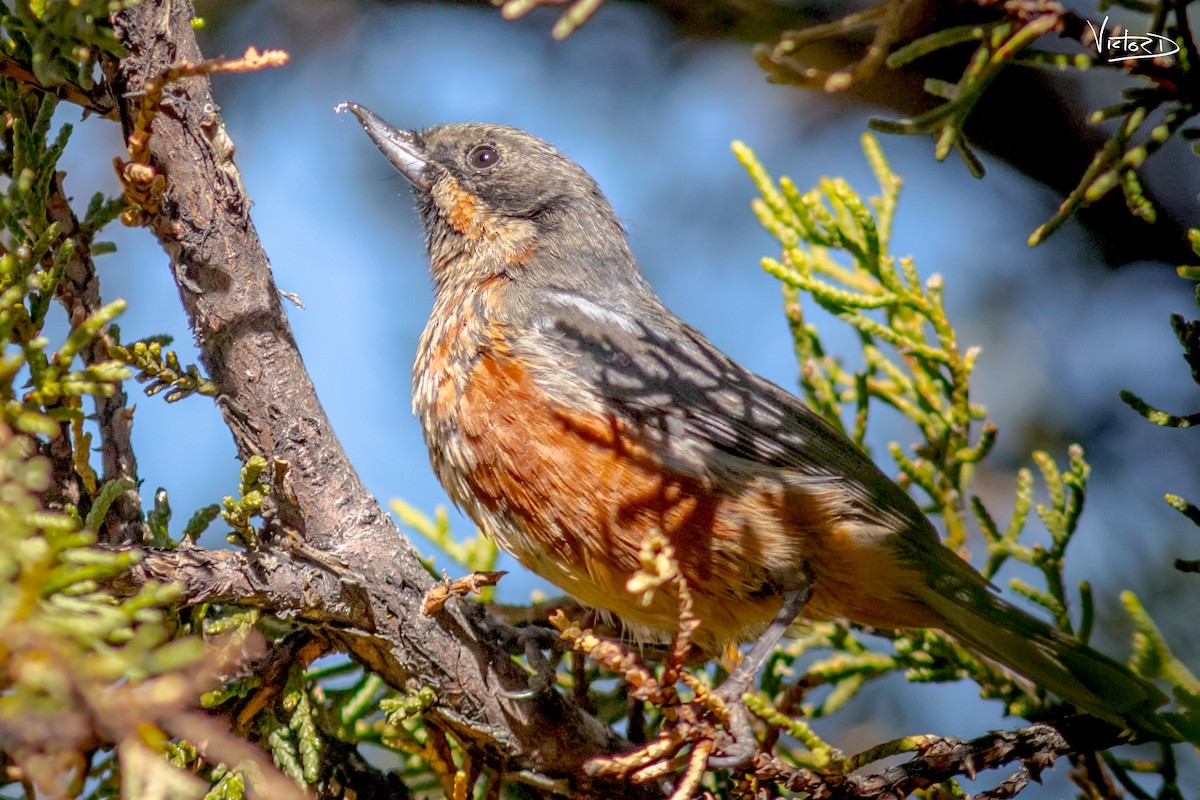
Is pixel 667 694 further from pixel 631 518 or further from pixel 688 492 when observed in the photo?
pixel 688 492

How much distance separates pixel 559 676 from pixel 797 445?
3.82 ft

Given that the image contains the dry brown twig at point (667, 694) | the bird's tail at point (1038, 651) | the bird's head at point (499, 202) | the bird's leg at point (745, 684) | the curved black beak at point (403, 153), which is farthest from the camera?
the curved black beak at point (403, 153)

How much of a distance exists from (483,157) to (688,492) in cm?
185

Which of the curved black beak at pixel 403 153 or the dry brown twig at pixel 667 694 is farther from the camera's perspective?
the curved black beak at pixel 403 153

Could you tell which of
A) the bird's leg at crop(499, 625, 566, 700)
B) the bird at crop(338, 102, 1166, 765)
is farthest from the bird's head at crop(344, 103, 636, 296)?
the bird's leg at crop(499, 625, 566, 700)

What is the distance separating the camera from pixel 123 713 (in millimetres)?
1736

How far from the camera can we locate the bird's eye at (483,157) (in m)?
4.53

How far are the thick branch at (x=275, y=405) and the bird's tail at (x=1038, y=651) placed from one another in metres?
1.42

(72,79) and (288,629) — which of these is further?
(288,629)

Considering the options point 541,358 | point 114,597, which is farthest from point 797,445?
point 114,597

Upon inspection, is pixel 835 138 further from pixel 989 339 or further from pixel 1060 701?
pixel 1060 701

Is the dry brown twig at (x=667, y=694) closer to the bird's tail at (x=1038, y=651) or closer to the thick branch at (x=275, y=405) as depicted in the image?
the thick branch at (x=275, y=405)

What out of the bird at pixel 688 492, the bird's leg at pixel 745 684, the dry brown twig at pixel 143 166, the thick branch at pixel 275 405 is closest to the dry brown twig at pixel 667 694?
the bird's leg at pixel 745 684

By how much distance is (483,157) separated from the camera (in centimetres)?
454
